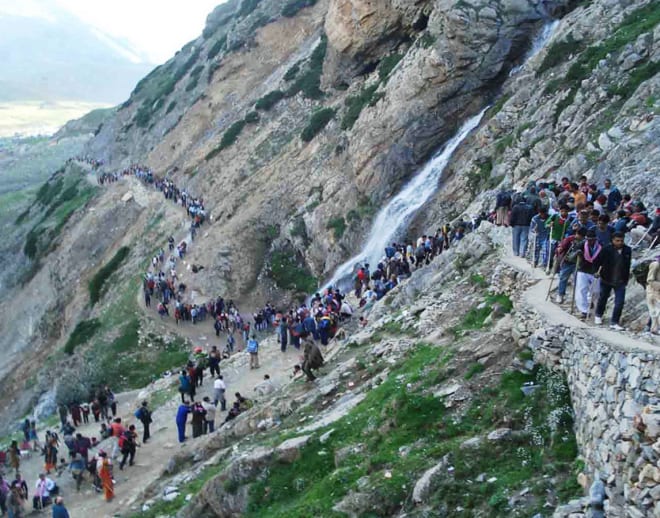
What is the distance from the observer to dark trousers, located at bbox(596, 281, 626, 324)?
1112cm

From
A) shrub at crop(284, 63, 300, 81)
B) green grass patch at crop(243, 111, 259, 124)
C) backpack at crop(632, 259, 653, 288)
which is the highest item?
shrub at crop(284, 63, 300, 81)

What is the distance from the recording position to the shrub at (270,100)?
2373 inches

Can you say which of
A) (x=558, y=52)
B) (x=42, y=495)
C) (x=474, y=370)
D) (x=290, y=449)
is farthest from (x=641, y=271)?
(x=558, y=52)

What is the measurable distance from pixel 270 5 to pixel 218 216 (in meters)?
35.9

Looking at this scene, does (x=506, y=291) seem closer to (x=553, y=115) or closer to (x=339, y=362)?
(x=339, y=362)

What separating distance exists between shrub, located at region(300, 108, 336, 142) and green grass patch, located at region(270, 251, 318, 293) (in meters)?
10.0

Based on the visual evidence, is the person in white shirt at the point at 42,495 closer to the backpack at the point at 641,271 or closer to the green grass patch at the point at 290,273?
the backpack at the point at 641,271

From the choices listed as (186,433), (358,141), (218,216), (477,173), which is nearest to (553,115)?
(477,173)

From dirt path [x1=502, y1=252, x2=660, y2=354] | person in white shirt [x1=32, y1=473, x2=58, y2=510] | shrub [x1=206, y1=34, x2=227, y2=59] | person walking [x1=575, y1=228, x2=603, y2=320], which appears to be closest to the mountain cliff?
dirt path [x1=502, y1=252, x2=660, y2=354]

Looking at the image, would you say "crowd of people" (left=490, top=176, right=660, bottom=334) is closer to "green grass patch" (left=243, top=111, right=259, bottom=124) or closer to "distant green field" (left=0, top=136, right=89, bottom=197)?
"green grass patch" (left=243, top=111, right=259, bottom=124)

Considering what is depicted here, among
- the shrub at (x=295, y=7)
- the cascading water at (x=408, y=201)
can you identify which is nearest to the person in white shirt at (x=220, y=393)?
the cascading water at (x=408, y=201)

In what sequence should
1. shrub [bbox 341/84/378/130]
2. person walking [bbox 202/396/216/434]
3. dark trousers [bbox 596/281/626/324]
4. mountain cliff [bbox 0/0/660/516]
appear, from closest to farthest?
dark trousers [bbox 596/281/626/324], person walking [bbox 202/396/216/434], mountain cliff [bbox 0/0/660/516], shrub [bbox 341/84/378/130]

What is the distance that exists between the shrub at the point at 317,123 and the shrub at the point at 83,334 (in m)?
19.4

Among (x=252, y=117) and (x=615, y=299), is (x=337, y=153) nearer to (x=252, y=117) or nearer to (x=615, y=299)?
(x=252, y=117)
